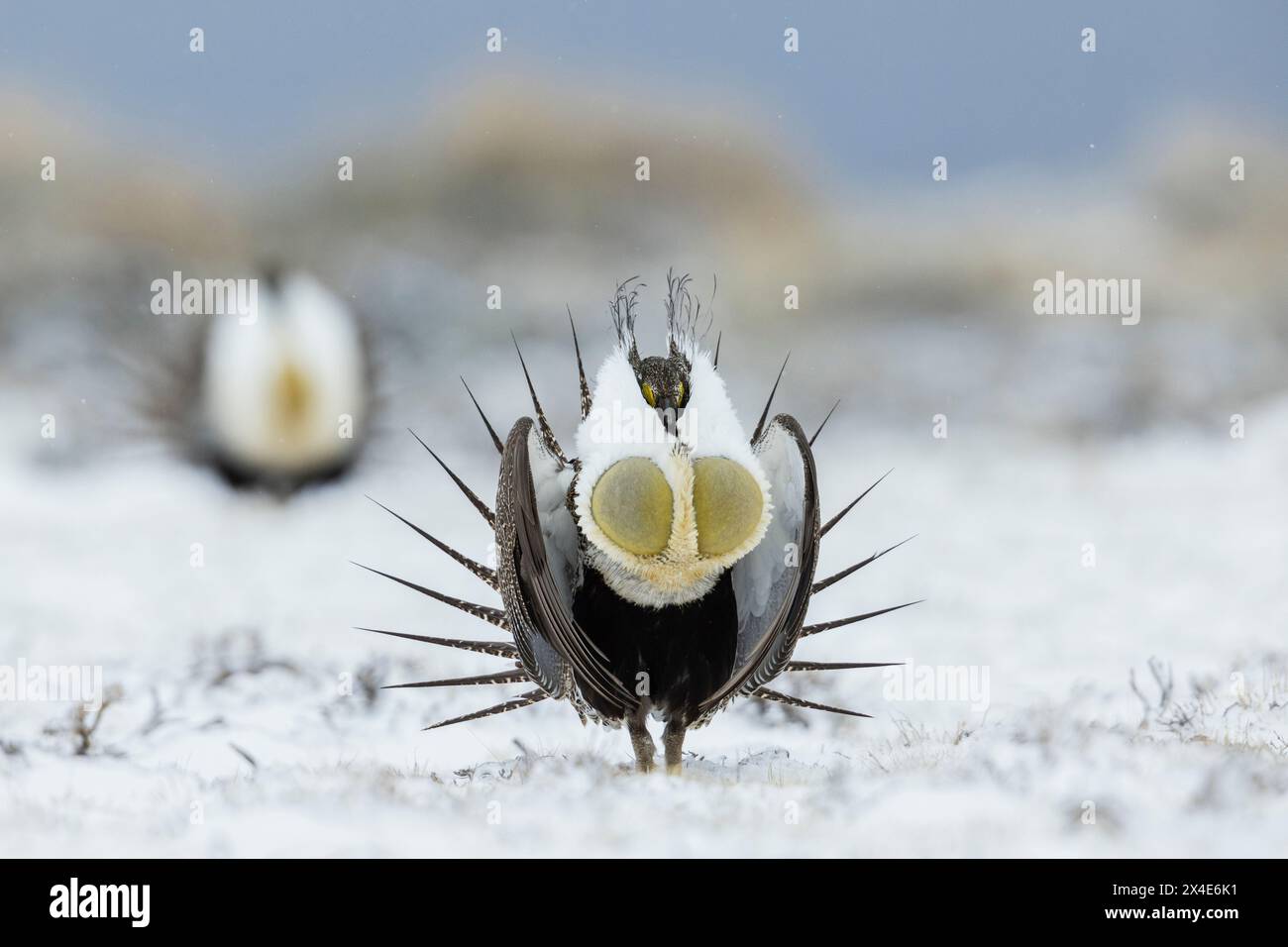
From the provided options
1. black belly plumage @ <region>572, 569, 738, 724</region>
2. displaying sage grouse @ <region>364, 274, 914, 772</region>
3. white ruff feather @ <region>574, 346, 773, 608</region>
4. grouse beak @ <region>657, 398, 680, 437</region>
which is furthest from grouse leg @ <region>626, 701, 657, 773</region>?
grouse beak @ <region>657, 398, 680, 437</region>

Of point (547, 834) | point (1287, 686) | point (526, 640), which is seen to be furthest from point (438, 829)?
point (1287, 686)

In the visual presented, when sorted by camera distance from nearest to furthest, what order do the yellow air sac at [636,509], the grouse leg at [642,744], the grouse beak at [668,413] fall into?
1. the yellow air sac at [636,509]
2. the grouse beak at [668,413]
3. the grouse leg at [642,744]

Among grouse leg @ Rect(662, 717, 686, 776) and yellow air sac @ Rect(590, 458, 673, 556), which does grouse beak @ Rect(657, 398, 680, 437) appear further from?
grouse leg @ Rect(662, 717, 686, 776)

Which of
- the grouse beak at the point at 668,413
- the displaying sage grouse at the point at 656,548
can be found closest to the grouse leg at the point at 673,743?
the displaying sage grouse at the point at 656,548

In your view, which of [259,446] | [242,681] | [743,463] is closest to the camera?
[743,463]

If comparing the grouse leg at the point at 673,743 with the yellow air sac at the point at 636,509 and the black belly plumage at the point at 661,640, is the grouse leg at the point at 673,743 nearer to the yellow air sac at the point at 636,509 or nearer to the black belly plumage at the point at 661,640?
the black belly plumage at the point at 661,640

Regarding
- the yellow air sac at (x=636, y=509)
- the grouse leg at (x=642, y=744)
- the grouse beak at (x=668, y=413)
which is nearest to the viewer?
the yellow air sac at (x=636, y=509)

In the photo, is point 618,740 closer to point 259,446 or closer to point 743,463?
point 743,463
